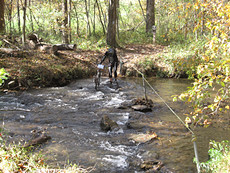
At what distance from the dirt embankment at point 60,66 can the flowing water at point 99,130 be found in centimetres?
113

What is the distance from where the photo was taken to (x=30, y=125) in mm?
6449

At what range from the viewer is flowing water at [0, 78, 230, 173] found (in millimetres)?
4766

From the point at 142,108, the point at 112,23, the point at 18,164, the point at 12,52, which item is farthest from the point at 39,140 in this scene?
the point at 112,23

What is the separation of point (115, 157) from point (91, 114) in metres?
3.17

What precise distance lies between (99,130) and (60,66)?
766 centimetres

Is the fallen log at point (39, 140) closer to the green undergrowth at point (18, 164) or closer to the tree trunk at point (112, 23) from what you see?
the green undergrowth at point (18, 164)

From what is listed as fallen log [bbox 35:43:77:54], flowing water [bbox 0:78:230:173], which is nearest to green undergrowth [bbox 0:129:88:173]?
flowing water [bbox 0:78:230:173]

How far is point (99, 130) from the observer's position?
6379mm

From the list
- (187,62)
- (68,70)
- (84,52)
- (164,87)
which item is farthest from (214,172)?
(84,52)

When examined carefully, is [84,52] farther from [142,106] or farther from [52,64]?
[142,106]

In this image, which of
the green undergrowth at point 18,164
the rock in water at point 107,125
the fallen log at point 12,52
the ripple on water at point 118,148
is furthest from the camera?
the fallen log at point 12,52

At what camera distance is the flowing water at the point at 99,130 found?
15.6 feet

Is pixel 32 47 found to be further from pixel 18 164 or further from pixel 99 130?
pixel 18 164

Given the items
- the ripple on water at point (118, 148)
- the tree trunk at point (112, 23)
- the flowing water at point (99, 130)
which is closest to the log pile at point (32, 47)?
the tree trunk at point (112, 23)
